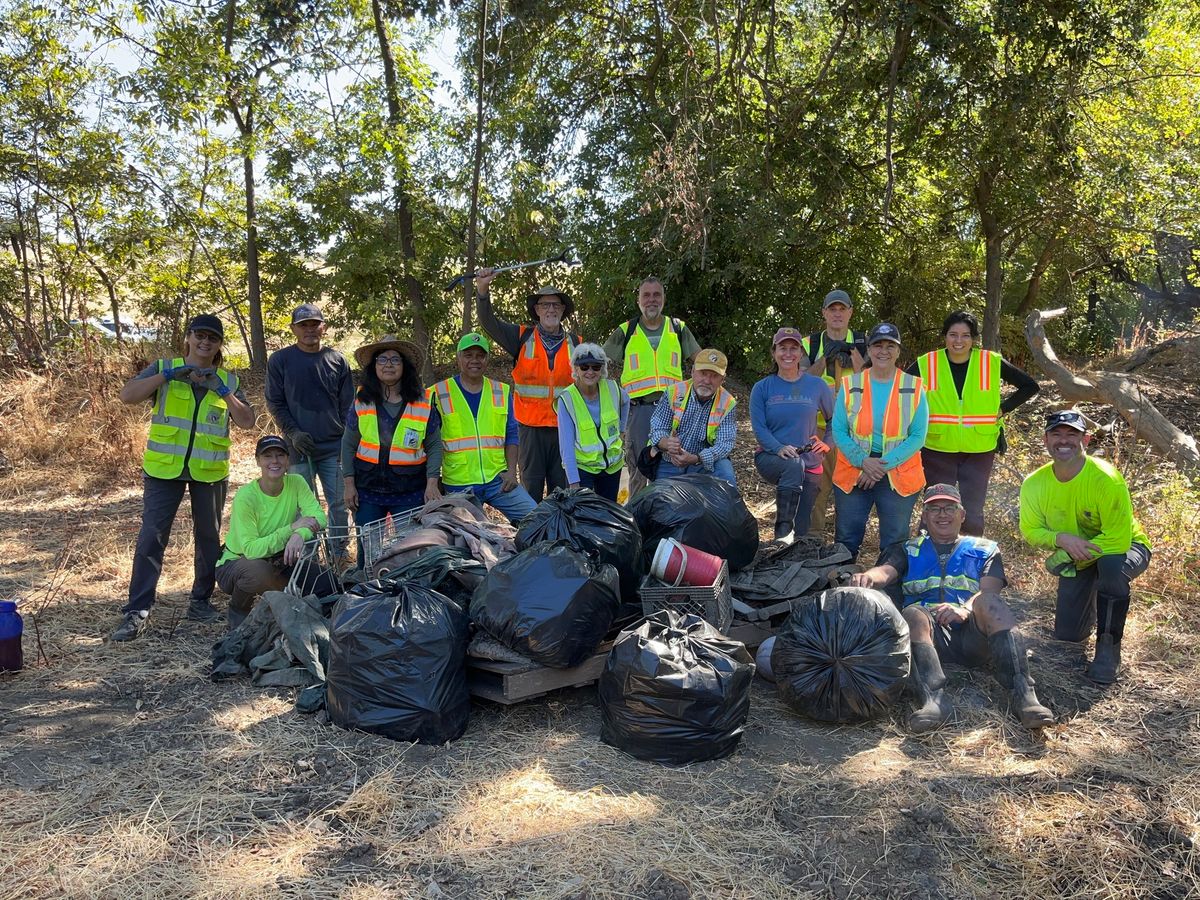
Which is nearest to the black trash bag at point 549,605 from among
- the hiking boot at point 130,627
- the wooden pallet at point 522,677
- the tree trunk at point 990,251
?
the wooden pallet at point 522,677

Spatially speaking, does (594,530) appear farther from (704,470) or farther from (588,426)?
(704,470)

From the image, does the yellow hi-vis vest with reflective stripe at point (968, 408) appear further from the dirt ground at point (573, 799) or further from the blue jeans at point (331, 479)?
the blue jeans at point (331, 479)

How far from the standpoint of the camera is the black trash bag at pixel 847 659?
3.62 m

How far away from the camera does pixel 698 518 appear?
4363mm

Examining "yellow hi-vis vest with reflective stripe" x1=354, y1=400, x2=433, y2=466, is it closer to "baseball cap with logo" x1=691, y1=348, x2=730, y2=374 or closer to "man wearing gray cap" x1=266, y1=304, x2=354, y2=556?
"man wearing gray cap" x1=266, y1=304, x2=354, y2=556

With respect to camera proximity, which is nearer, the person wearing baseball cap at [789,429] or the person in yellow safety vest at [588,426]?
the person in yellow safety vest at [588,426]

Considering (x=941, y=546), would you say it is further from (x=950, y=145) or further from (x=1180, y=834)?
(x=950, y=145)

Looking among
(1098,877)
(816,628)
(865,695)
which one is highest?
(816,628)

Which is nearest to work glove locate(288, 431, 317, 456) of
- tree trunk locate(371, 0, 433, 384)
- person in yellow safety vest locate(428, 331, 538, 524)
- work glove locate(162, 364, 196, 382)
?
work glove locate(162, 364, 196, 382)

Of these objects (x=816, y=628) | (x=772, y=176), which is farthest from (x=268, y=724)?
(x=772, y=176)

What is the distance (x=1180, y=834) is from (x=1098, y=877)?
39cm

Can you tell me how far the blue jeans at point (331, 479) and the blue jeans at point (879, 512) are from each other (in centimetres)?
293

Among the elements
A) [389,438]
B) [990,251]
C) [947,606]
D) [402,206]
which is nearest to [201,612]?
[389,438]

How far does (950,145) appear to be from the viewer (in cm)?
925
